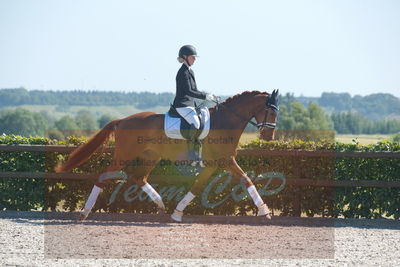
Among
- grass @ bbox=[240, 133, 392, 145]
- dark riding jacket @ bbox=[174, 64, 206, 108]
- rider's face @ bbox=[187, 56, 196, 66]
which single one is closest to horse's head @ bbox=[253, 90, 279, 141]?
dark riding jacket @ bbox=[174, 64, 206, 108]

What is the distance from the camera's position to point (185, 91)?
10.9 metres

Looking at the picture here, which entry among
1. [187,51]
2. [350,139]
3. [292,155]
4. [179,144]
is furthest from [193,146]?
[350,139]

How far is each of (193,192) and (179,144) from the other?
92 centimetres

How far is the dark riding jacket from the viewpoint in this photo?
1088 cm

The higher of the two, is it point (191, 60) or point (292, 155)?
point (191, 60)

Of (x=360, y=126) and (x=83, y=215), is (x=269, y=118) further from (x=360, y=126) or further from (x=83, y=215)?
(x=360, y=126)

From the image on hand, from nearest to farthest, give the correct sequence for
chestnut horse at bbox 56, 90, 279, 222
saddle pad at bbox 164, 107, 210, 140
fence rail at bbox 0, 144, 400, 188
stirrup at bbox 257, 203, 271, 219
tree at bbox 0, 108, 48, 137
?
saddle pad at bbox 164, 107, 210, 140
chestnut horse at bbox 56, 90, 279, 222
stirrup at bbox 257, 203, 271, 219
fence rail at bbox 0, 144, 400, 188
tree at bbox 0, 108, 48, 137

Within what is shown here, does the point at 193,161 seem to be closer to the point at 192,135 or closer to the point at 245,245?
the point at 192,135

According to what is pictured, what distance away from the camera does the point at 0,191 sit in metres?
12.5

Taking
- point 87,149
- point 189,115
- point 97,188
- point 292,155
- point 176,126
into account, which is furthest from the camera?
point 292,155

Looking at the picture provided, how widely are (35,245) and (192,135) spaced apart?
346 cm

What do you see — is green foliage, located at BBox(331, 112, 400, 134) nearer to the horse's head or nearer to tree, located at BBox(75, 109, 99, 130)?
tree, located at BBox(75, 109, 99, 130)

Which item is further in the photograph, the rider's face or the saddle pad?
the rider's face

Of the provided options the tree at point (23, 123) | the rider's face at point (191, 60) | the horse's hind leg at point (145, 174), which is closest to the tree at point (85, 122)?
the tree at point (23, 123)
